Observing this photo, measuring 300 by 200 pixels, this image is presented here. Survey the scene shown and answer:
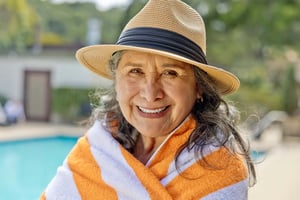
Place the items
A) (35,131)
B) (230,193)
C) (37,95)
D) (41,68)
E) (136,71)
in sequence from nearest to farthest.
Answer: (230,193) → (136,71) → (35,131) → (41,68) → (37,95)

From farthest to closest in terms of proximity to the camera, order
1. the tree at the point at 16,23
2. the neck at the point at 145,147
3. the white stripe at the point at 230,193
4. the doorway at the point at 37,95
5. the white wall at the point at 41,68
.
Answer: the tree at the point at 16,23, the doorway at the point at 37,95, the white wall at the point at 41,68, the neck at the point at 145,147, the white stripe at the point at 230,193

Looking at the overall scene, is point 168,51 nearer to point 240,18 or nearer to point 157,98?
point 157,98

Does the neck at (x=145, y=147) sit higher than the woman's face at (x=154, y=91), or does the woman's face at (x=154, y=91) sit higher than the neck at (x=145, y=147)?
the woman's face at (x=154, y=91)

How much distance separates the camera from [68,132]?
12.8 meters

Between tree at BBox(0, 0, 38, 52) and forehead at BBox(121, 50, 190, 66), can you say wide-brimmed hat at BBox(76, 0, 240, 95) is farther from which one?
tree at BBox(0, 0, 38, 52)

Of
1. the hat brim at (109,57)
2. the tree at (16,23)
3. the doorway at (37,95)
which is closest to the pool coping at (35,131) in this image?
the doorway at (37,95)

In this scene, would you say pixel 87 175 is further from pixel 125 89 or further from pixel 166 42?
pixel 166 42

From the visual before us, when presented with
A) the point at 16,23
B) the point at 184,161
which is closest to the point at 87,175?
the point at 184,161

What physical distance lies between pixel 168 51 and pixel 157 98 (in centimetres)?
14

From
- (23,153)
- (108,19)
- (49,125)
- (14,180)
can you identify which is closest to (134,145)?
(14,180)

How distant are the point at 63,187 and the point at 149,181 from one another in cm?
29

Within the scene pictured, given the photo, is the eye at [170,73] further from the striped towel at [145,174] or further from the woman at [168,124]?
the striped towel at [145,174]

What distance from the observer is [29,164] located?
9273 millimetres

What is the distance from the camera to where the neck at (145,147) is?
159 cm
